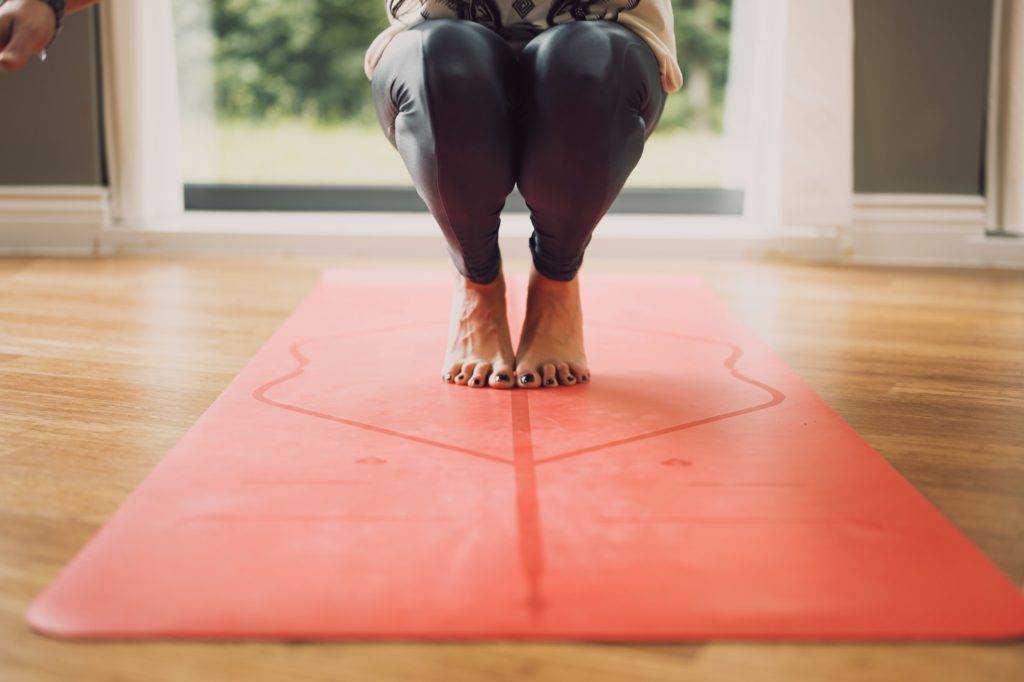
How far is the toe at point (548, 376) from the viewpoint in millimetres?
1413

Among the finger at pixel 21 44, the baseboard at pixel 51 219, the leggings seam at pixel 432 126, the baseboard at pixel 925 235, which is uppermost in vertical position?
the finger at pixel 21 44

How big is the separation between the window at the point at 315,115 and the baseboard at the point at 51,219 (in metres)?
0.33

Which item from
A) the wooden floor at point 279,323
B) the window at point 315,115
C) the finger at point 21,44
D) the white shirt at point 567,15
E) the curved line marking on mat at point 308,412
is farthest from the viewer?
the window at point 315,115

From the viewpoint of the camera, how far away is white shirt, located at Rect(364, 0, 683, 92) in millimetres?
1379

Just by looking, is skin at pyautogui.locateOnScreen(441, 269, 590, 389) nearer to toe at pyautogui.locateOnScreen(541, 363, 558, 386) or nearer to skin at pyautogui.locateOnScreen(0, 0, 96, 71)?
toe at pyautogui.locateOnScreen(541, 363, 558, 386)

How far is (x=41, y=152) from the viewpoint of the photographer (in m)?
2.60

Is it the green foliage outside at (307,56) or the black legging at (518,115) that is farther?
the green foliage outside at (307,56)

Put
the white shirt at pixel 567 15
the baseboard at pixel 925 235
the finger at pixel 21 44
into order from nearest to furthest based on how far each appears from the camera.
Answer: the finger at pixel 21 44
the white shirt at pixel 567 15
the baseboard at pixel 925 235

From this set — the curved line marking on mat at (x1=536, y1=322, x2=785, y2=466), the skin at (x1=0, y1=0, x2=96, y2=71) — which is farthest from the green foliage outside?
the skin at (x1=0, y1=0, x2=96, y2=71)

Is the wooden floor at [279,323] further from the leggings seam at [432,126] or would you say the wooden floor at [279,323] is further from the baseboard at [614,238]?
the leggings seam at [432,126]

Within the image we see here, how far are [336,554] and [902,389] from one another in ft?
2.99

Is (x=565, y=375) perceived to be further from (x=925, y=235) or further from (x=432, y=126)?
(x=925, y=235)

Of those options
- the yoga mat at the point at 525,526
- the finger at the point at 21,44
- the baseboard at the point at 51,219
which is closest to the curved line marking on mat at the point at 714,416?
the yoga mat at the point at 525,526

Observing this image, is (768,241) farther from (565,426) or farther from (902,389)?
(565,426)
